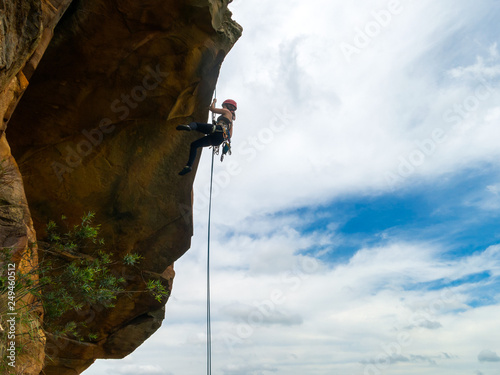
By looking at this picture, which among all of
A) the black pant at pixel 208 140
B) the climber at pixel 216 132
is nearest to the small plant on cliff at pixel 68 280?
the black pant at pixel 208 140

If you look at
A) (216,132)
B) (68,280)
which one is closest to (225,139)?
(216,132)

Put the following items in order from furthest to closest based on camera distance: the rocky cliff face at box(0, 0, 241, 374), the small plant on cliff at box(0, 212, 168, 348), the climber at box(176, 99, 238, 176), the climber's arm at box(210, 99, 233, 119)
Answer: the climber's arm at box(210, 99, 233, 119), the climber at box(176, 99, 238, 176), the rocky cliff face at box(0, 0, 241, 374), the small plant on cliff at box(0, 212, 168, 348)

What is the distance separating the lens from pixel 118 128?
31.4 feet

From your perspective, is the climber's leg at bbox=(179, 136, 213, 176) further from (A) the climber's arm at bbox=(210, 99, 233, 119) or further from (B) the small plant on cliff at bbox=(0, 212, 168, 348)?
(B) the small plant on cliff at bbox=(0, 212, 168, 348)

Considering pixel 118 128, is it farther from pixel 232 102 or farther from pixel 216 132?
pixel 232 102

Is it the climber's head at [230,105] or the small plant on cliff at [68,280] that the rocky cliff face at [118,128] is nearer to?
the small plant on cliff at [68,280]

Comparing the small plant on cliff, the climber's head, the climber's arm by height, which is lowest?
the small plant on cliff

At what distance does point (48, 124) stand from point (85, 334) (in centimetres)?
594

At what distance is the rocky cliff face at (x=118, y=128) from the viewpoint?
7.91 m

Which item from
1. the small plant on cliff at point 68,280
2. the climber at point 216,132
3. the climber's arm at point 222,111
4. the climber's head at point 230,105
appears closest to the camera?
the small plant on cliff at point 68,280

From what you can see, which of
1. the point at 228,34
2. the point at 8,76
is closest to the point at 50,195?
the point at 8,76

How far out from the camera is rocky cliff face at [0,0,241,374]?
26.0 feet

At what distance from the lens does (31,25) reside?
489cm

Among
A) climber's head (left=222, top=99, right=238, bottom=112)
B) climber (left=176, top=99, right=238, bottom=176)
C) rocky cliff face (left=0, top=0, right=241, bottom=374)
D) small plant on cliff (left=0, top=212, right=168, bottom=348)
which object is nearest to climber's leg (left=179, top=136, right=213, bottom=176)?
climber (left=176, top=99, right=238, bottom=176)
